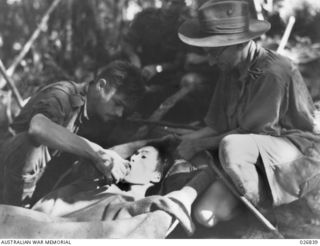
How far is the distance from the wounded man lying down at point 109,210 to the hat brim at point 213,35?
3.97 feet

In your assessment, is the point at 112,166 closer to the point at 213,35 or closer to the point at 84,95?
the point at 84,95

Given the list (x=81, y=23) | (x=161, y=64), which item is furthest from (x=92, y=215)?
(x=81, y=23)

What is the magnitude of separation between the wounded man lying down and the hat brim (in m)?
1.21

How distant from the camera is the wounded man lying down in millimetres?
6281

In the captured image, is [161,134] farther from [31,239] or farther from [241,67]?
[31,239]

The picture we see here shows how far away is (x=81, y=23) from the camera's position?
766cm

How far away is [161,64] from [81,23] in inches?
42.3

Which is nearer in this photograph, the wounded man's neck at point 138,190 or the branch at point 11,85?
the wounded man's neck at point 138,190

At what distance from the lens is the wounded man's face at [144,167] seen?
22.3 ft

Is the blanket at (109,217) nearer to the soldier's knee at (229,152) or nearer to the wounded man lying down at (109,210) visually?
the wounded man lying down at (109,210)

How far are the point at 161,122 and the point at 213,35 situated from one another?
41.7 inches

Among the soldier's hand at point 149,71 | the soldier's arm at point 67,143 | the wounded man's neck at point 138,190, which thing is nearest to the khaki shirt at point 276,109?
the soldier's hand at point 149,71

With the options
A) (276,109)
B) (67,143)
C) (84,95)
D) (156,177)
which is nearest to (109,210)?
(156,177)

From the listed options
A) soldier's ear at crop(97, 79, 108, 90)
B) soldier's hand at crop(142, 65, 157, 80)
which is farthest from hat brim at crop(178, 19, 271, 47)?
soldier's ear at crop(97, 79, 108, 90)
